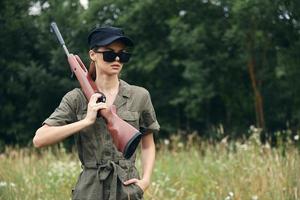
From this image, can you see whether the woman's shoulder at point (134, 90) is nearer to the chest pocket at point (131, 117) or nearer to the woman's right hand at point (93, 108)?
the chest pocket at point (131, 117)

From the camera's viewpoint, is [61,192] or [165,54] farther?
[165,54]

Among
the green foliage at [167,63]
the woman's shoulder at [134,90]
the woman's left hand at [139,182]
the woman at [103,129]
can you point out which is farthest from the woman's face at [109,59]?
the green foliage at [167,63]

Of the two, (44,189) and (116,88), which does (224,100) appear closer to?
(44,189)

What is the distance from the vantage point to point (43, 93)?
26609mm

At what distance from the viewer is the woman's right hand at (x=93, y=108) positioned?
10.3 feet

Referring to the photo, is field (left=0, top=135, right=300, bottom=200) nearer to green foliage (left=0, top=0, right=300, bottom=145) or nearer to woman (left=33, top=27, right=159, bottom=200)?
woman (left=33, top=27, right=159, bottom=200)

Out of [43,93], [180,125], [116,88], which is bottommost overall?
[180,125]

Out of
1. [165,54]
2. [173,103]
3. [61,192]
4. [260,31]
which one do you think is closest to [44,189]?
[61,192]

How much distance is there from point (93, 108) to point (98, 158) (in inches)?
12.0

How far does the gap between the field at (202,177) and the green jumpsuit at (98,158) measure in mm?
2491

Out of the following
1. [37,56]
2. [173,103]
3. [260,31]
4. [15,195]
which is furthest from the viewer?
[37,56]

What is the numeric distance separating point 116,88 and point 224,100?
22.5 meters

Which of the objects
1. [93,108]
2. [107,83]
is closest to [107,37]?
[107,83]

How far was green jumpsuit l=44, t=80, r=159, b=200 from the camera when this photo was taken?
3.30m
